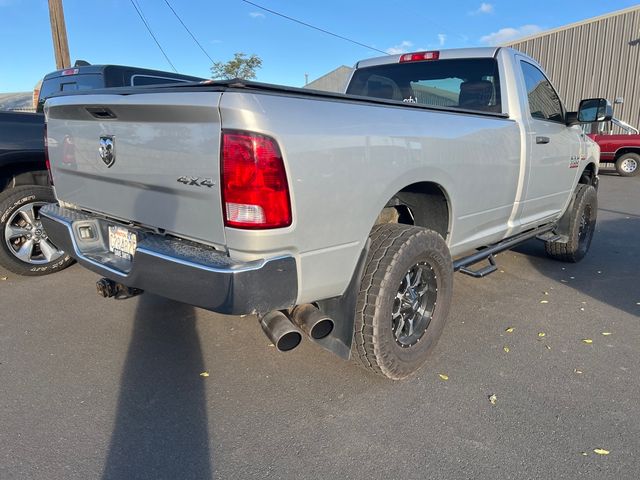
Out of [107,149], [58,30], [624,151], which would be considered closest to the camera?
[107,149]

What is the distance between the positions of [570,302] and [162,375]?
11.0ft

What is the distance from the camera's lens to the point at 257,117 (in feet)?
6.31

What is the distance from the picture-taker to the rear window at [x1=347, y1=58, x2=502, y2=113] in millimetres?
3922

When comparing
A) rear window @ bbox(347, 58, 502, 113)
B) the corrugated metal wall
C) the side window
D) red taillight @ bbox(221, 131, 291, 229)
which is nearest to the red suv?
the corrugated metal wall

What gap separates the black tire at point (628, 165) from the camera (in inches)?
584

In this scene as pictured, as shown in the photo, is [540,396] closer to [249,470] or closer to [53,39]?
[249,470]

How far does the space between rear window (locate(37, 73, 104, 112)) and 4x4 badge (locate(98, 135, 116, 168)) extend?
324 centimetres

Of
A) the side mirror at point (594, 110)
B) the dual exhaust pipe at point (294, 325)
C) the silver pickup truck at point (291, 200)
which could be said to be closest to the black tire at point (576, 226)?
the side mirror at point (594, 110)

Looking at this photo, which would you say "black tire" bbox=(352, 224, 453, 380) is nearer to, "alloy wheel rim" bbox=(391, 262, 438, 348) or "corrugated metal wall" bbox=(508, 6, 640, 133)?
"alloy wheel rim" bbox=(391, 262, 438, 348)

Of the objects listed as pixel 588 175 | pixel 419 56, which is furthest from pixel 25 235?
pixel 588 175

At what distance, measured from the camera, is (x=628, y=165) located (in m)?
15.1

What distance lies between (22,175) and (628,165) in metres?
16.4

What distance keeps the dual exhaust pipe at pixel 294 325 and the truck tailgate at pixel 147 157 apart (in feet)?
1.71

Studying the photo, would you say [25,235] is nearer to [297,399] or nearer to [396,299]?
[297,399]
